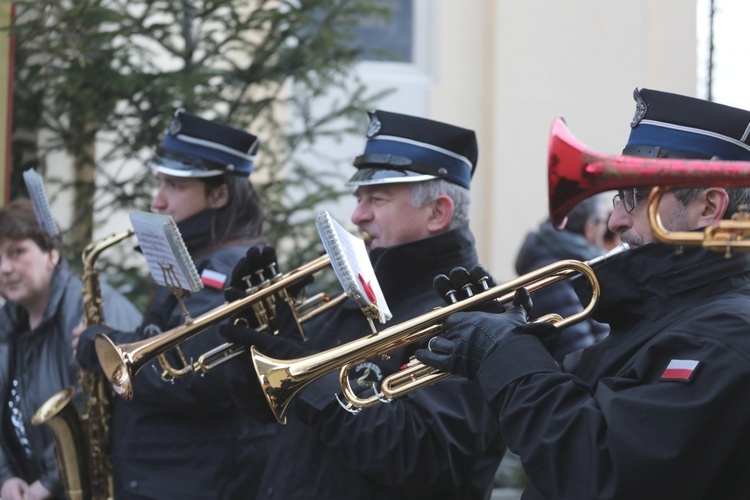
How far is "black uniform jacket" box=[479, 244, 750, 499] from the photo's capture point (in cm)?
243

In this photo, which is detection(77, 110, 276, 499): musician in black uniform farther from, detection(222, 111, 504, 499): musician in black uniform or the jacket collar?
the jacket collar

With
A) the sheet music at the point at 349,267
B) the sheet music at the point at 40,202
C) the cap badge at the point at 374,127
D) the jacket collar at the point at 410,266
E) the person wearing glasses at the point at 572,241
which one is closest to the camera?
the sheet music at the point at 349,267

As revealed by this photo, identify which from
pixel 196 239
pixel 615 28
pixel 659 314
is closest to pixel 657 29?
pixel 615 28

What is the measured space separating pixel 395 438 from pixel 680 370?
1.03m

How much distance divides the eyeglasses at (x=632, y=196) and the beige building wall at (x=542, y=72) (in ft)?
20.2

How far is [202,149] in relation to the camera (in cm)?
474

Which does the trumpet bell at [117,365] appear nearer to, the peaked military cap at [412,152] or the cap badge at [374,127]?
the peaked military cap at [412,152]

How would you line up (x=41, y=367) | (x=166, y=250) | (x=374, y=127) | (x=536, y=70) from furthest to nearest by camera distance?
(x=536, y=70)
(x=41, y=367)
(x=374, y=127)
(x=166, y=250)

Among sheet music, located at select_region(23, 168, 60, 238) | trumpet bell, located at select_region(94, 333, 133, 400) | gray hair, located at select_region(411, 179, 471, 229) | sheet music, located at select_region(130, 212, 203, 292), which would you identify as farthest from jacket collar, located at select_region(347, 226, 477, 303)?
sheet music, located at select_region(23, 168, 60, 238)

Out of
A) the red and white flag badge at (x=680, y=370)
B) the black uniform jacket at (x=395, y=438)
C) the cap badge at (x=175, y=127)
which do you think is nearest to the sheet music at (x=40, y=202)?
the cap badge at (x=175, y=127)

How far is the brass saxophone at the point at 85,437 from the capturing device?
15.5ft

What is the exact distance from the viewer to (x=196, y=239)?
458 cm

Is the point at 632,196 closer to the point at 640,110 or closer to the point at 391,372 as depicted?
the point at 640,110

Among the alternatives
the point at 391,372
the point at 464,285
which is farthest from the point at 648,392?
the point at 391,372
